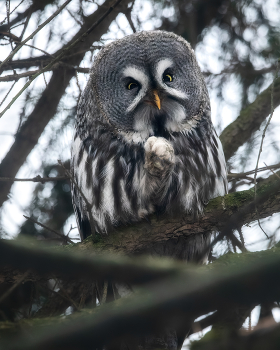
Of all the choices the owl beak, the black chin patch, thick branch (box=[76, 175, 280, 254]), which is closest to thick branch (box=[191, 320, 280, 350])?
thick branch (box=[76, 175, 280, 254])

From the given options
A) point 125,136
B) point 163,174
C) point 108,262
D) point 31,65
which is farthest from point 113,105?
point 108,262

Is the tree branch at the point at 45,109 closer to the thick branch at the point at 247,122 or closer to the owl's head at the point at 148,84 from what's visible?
the owl's head at the point at 148,84

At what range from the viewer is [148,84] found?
8.87ft

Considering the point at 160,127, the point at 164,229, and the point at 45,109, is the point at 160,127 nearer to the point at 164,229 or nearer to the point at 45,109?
the point at 164,229

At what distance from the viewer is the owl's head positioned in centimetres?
275

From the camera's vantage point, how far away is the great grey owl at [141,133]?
104 inches

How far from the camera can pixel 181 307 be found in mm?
759

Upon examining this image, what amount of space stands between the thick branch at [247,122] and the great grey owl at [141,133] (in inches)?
17.9

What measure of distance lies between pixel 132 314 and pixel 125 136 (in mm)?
2174

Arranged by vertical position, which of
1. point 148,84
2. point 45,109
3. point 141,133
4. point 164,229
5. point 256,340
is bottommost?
point 256,340

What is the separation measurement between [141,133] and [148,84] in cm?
33

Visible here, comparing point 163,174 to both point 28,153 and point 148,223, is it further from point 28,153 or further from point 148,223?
point 28,153

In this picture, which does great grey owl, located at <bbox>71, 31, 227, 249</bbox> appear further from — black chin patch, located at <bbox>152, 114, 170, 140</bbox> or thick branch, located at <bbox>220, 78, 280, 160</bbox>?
thick branch, located at <bbox>220, 78, 280, 160</bbox>

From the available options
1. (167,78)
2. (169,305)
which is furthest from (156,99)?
(169,305)
